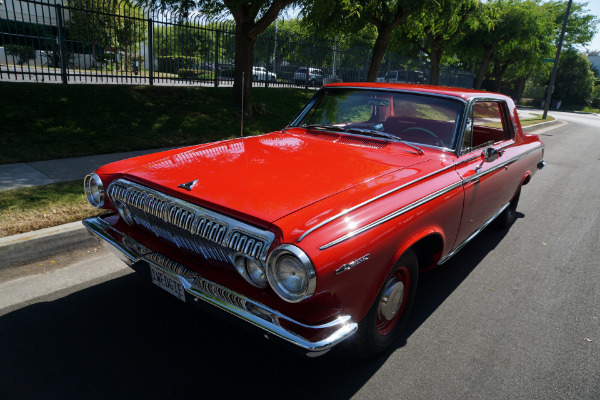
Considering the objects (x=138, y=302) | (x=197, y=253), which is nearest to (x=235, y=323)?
(x=197, y=253)

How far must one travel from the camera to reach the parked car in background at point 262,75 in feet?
50.9

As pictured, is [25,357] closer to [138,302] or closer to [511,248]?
[138,302]

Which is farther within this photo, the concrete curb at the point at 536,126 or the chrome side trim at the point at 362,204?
the concrete curb at the point at 536,126

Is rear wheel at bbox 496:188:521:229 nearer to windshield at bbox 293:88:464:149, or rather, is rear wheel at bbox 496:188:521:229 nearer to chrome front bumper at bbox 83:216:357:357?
windshield at bbox 293:88:464:149

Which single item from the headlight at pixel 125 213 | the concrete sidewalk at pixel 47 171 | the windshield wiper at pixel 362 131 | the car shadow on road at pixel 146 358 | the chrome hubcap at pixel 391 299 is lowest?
the car shadow on road at pixel 146 358

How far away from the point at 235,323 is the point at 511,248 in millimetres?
3745

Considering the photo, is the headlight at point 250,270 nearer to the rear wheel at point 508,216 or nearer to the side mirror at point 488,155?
the side mirror at point 488,155

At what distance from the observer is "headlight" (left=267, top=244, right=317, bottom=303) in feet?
6.56

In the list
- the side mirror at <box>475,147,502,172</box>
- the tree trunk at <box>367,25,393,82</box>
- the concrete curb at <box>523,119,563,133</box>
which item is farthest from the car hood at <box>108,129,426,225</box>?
the concrete curb at <box>523,119,563,133</box>

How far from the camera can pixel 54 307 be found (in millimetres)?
3154

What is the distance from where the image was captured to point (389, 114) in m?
3.86

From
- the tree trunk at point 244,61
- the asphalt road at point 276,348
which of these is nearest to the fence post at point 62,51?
the tree trunk at point 244,61

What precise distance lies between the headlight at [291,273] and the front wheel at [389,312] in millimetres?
637

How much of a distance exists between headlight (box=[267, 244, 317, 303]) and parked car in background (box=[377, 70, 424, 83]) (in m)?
22.7
